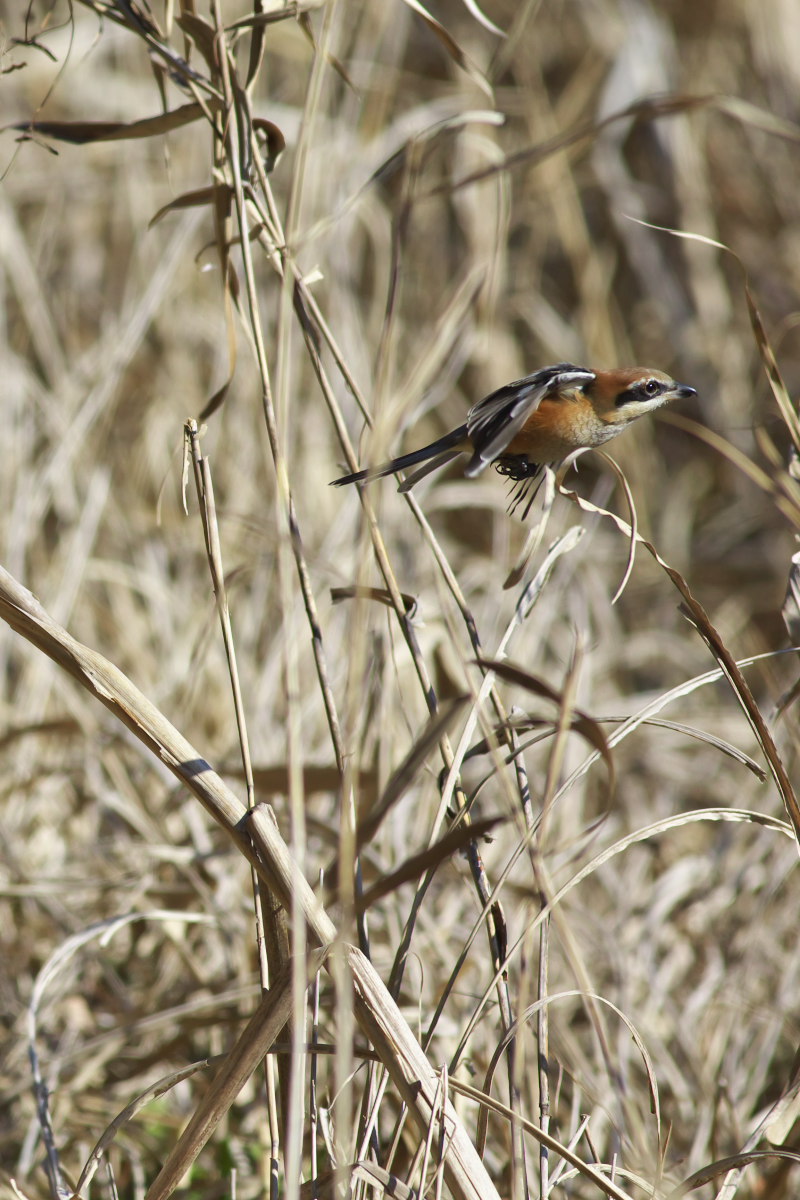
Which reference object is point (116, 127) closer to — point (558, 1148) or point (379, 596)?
point (379, 596)

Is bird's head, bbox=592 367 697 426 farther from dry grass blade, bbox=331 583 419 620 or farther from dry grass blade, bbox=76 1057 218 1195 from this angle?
dry grass blade, bbox=76 1057 218 1195

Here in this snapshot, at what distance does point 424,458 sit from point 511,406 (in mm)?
106

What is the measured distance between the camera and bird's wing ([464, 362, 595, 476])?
0.74m

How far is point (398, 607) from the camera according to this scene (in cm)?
85

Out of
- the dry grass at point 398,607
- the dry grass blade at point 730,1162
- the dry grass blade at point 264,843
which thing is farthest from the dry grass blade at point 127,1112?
the dry grass blade at point 730,1162

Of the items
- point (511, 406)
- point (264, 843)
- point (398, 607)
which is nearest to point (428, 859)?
point (264, 843)

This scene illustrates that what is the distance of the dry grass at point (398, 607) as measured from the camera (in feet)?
2.78

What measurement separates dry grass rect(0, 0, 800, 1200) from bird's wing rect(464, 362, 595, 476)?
0.26 ft

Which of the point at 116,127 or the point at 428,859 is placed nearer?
the point at 428,859

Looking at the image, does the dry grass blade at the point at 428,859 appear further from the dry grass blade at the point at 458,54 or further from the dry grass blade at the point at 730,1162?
the dry grass blade at the point at 458,54

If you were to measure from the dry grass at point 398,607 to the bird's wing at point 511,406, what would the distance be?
8 centimetres

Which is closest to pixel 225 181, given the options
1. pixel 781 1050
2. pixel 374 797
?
pixel 374 797

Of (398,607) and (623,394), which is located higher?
(623,394)

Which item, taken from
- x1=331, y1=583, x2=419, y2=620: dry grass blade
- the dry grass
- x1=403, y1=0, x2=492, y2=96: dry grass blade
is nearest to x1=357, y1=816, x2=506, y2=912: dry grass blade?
the dry grass
